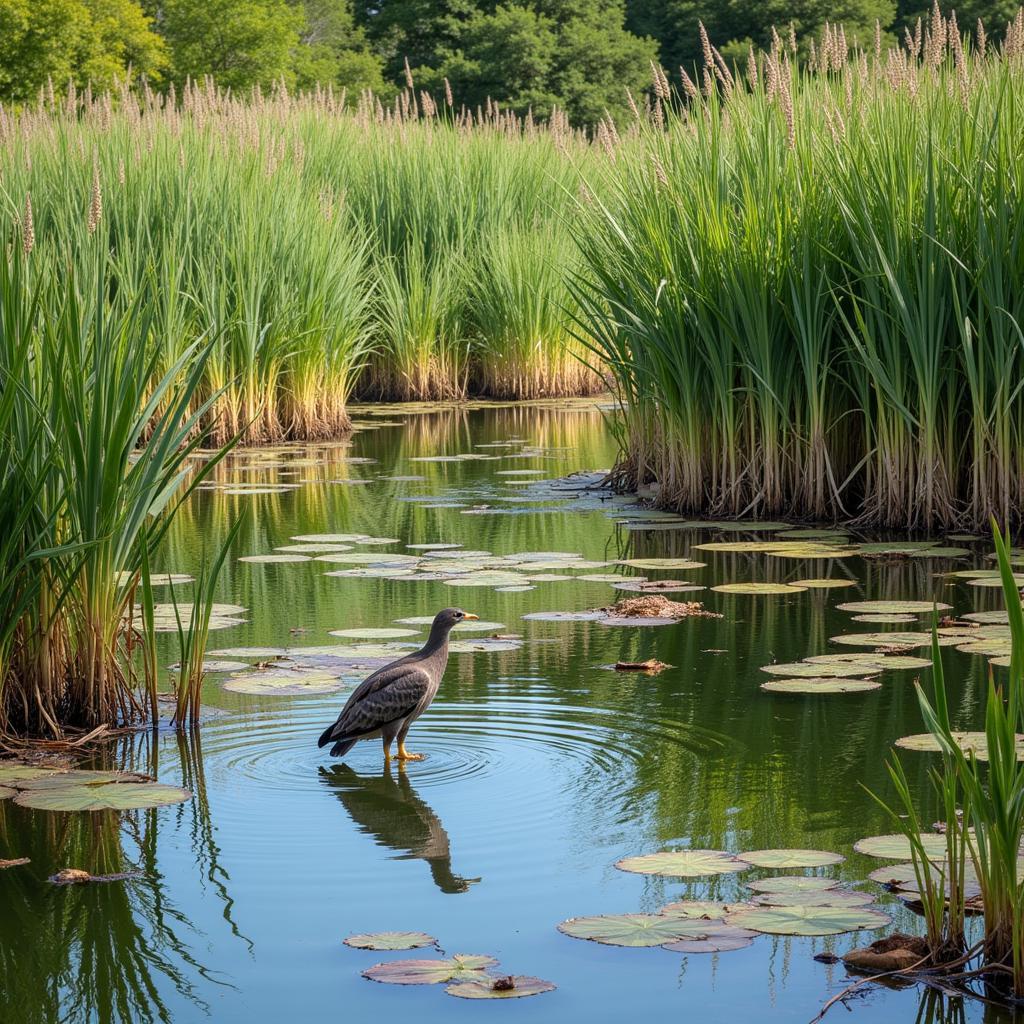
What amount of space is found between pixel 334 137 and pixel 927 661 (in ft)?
39.3

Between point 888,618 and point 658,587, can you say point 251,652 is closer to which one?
point 658,587

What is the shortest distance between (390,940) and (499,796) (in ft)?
3.22

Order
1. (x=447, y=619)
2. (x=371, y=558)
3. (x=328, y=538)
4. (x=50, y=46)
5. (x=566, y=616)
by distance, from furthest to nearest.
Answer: (x=50, y=46)
(x=328, y=538)
(x=371, y=558)
(x=566, y=616)
(x=447, y=619)

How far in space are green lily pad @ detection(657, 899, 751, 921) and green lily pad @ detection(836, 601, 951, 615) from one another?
9.67 feet

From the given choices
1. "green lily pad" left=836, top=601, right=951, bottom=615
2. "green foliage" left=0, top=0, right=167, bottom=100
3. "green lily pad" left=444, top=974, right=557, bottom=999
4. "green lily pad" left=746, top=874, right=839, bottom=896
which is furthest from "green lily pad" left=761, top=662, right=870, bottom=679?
"green foliage" left=0, top=0, right=167, bottom=100

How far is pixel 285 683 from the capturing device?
5.19 meters

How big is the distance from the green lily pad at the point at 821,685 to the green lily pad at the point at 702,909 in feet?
5.78

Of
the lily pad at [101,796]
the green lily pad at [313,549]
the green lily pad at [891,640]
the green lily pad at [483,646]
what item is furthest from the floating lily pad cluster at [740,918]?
the green lily pad at [313,549]

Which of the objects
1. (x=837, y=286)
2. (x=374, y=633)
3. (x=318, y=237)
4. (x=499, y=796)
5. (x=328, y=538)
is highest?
(x=318, y=237)

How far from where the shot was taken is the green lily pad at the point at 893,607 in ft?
20.0

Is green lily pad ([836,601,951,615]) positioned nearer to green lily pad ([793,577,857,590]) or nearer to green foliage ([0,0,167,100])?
green lily pad ([793,577,857,590])

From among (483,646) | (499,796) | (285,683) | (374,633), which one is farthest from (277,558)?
(499,796)

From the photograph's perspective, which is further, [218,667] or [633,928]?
[218,667]

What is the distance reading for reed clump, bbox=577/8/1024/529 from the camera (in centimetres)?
723
